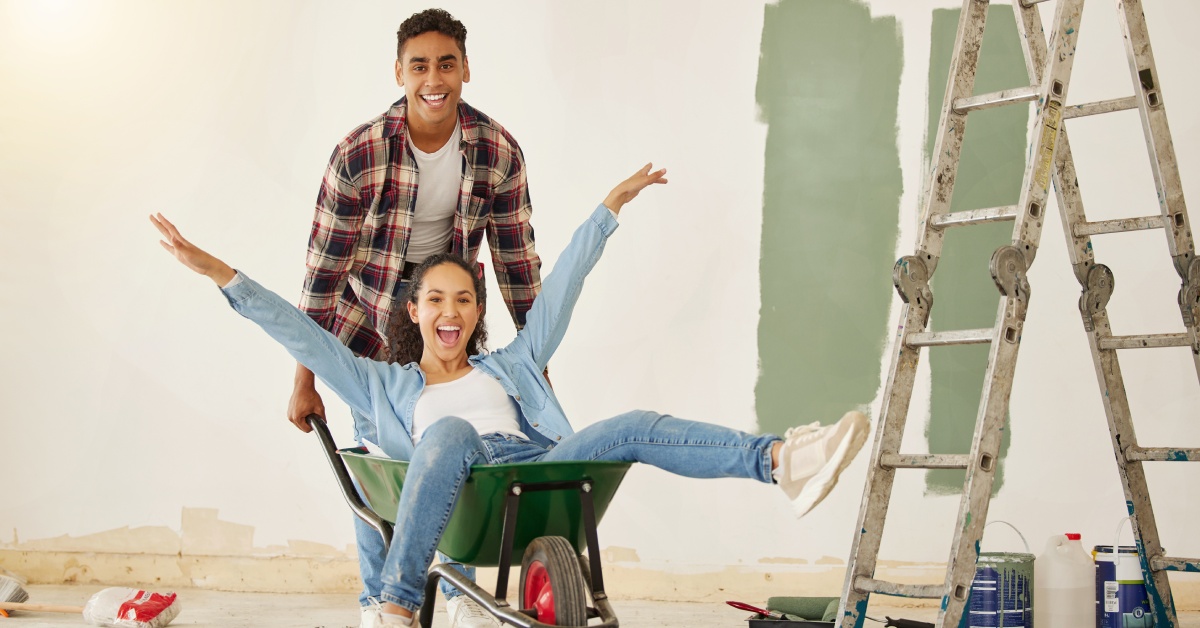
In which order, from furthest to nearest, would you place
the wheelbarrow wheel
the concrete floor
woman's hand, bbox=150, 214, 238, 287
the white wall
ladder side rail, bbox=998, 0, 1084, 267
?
1. the white wall
2. the concrete floor
3. ladder side rail, bbox=998, 0, 1084, 267
4. woman's hand, bbox=150, 214, 238, 287
5. the wheelbarrow wheel

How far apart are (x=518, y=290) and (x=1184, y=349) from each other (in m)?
2.08

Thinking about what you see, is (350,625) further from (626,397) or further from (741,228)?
(741,228)

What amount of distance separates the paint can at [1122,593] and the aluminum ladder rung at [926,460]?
2.31ft

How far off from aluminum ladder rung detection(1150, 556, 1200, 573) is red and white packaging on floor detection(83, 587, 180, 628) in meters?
2.55

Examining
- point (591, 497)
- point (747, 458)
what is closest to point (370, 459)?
point (591, 497)

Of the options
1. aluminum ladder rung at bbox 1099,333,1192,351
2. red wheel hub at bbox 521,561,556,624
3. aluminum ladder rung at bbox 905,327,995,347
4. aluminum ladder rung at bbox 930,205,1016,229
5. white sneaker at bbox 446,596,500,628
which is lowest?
white sneaker at bbox 446,596,500,628

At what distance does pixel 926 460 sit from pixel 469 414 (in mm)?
944

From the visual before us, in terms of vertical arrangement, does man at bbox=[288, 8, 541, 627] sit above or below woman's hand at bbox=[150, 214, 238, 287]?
above

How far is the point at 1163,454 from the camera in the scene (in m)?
2.31

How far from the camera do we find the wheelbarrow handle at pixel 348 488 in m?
2.02

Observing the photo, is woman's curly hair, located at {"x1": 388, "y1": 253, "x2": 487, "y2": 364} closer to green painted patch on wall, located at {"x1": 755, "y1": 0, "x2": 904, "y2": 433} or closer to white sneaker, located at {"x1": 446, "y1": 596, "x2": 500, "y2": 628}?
white sneaker, located at {"x1": 446, "y1": 596, "x2": 500, "y2": 628}

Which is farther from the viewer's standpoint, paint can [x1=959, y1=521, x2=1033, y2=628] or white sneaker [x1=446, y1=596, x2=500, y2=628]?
paint can [x1=959, y1=521, x2=1033, y2=628]

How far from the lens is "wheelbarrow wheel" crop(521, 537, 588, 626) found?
66.4 inches

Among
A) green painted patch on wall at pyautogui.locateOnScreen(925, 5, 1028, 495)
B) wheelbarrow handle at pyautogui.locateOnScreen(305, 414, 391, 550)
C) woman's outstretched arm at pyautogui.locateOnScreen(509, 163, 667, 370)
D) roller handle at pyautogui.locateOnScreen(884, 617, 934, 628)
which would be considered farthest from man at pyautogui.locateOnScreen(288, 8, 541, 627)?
green painted patch on wall at pyautogui.locateOnScreen(925, 5, 1028, 495)
